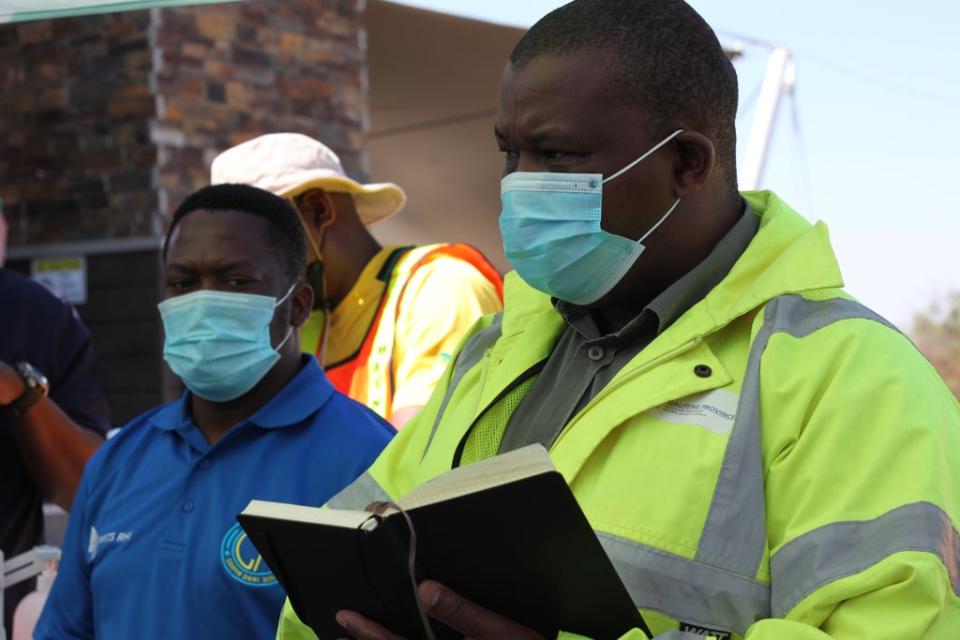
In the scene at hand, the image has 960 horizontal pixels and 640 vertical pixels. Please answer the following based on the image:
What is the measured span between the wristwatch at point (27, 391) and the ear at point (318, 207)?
0.88 m

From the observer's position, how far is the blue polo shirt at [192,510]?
7.84 feet

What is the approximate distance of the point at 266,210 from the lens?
117 inches

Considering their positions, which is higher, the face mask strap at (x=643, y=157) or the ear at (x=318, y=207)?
the face mask strap at (x=643, y=157)

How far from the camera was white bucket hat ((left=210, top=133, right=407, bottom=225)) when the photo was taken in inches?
143

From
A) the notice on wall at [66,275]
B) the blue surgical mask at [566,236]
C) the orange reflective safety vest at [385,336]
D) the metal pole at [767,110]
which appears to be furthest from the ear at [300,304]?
the metal pole at [767,110]

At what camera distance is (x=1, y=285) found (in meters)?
3.41

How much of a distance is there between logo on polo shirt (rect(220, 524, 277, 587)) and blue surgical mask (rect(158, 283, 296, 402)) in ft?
1.56

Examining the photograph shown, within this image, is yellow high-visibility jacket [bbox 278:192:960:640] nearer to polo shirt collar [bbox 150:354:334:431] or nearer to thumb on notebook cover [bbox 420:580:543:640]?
thumb on notebook cover [bbox 420:580:543:640]

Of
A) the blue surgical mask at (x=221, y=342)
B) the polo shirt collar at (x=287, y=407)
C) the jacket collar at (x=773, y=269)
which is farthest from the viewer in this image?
the blue surgical mask at (x=221, y=342)

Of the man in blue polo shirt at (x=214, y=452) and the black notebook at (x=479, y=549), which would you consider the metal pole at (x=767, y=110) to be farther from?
→ the black notebook at (x=479, y=549)

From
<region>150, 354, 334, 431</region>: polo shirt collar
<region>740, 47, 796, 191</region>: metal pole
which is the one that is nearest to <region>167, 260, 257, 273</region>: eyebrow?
<region>150, 354, 334, 431</region>: polo shirt collar

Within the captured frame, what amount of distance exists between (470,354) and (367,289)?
147 centimetres

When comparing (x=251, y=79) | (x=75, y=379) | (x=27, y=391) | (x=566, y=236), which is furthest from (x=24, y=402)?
(x=251, y=79)

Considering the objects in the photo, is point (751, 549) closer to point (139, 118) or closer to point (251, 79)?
point (139, 118)
